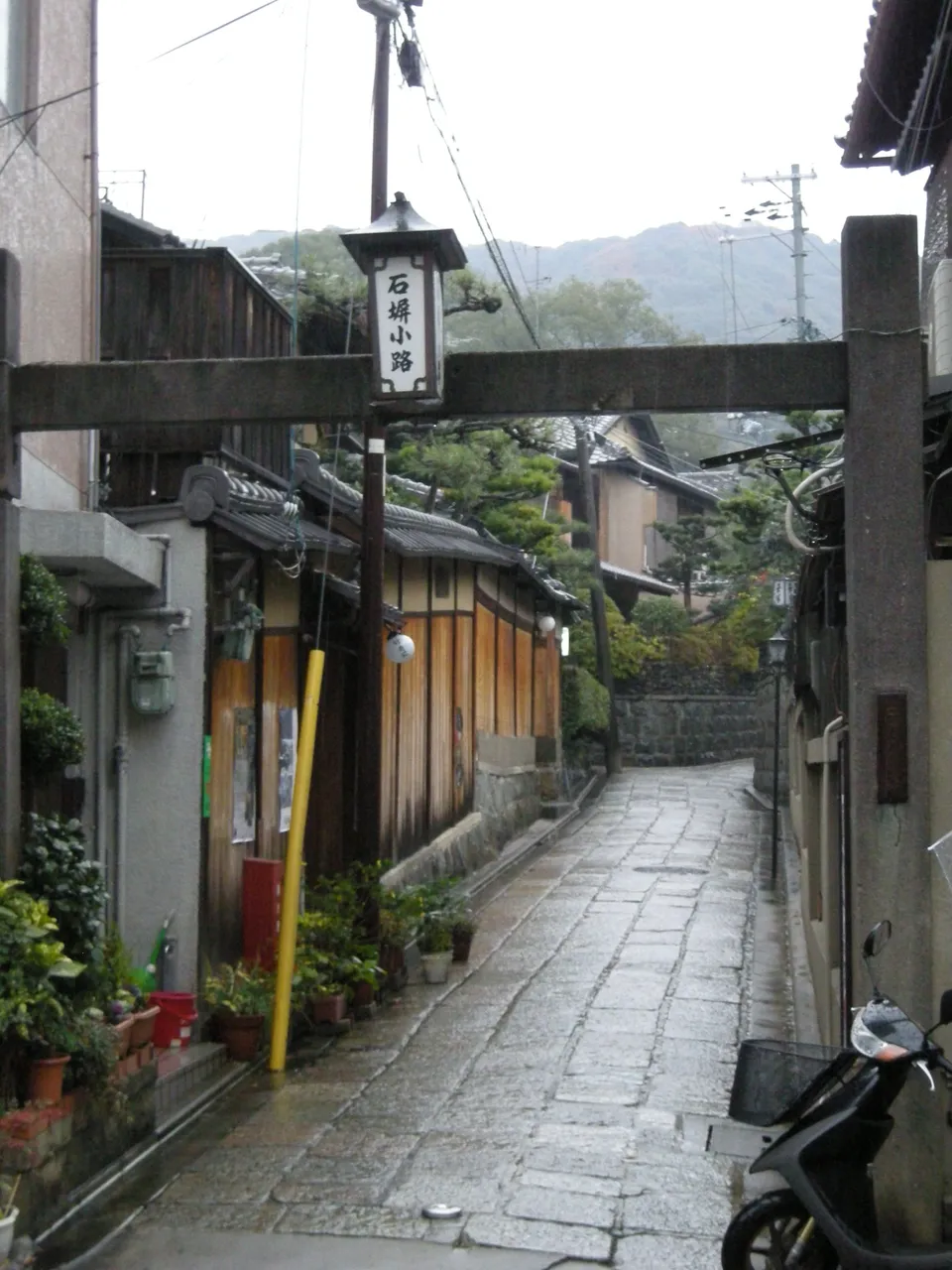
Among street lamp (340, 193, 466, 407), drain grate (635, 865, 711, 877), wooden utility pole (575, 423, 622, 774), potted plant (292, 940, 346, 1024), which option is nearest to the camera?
street lamp (340, 193, 466, 407)

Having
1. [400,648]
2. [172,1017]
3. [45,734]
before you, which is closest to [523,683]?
[400,648]

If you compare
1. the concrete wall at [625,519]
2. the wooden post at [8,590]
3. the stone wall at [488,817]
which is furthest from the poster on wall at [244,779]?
the concrete wall at [625,519]

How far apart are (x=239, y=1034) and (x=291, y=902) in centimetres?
118

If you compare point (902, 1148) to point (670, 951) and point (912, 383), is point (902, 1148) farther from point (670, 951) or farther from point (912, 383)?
point (670, 951)

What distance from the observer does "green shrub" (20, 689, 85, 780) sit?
916 cm

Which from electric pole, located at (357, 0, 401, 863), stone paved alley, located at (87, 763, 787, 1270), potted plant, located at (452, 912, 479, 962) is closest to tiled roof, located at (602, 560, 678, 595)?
stone paved alley, located at (87, 763, 787, 1270)

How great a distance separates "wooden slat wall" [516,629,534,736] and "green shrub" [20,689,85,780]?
772 inches

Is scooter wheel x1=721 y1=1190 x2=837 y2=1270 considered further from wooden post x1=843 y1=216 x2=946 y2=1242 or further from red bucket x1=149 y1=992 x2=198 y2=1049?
red bucket x1=149 y1=992 x2=198 y2=1049

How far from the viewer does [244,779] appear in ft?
44.0

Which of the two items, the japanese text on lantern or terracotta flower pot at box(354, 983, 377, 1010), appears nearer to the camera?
the japanese text on lantern

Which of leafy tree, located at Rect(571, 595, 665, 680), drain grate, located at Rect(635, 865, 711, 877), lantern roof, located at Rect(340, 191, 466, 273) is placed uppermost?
lantern roof, located at Rect(340, 191, 466, 273)

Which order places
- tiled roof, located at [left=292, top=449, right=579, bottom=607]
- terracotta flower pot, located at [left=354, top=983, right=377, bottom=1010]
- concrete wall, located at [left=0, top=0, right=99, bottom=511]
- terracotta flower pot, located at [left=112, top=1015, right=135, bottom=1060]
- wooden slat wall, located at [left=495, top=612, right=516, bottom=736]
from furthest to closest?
1. wooden slat wall, located at [left=495, top=612, right=516, bottom=736]
2. tiled roof, located at [left=292, top=449, right=579, bottom=607]
3. terracotta flower pot, located at [left=354, top=983, right=377, bottom=1010]
4. concrete wall, located at [left=0, top=0, right=99, bottom=511]
5. terracotta flower pot, located at [left=112, top=1015, right=135, bottom=1060]

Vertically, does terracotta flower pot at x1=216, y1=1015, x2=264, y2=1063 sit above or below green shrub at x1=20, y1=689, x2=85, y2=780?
below

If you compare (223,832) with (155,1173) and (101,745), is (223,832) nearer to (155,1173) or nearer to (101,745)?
(101,745)
